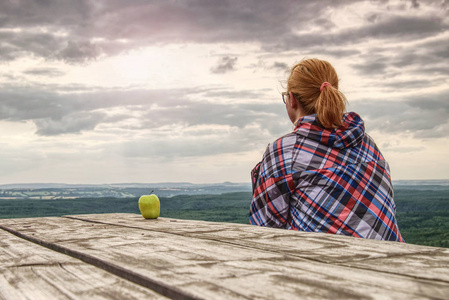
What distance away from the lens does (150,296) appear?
959mm

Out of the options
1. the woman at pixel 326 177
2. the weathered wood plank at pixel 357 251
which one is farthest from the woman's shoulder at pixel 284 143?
the weathered wood plank at pixel 357 251

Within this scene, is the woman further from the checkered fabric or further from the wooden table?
the wooden table

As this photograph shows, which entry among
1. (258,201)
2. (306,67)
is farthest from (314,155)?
(306,67)

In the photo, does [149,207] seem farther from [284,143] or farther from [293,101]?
[293,101]

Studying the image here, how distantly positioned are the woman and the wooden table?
0.85m

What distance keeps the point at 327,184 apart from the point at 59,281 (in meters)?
1.83

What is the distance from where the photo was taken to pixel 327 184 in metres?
2.69

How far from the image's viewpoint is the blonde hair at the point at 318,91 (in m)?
2.79

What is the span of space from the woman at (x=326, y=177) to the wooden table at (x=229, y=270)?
849 millimetres

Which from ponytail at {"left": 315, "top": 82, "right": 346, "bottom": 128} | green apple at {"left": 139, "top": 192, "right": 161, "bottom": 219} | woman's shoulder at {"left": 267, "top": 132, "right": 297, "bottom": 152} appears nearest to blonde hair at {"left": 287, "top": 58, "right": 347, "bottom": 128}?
ponytail at {"left": 315, "top": 82, "right": 346, "bottom": 128}

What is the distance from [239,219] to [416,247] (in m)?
42.6

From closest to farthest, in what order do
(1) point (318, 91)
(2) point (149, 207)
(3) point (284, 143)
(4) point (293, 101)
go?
(3) point (284, 143) → (1) point (318, 91) → (4) point (293, 101) → (2) point (149, 207)

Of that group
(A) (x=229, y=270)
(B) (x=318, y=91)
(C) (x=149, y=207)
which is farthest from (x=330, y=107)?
(A) (x=229, y=270)

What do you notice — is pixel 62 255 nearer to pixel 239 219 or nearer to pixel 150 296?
pixel 150 296
